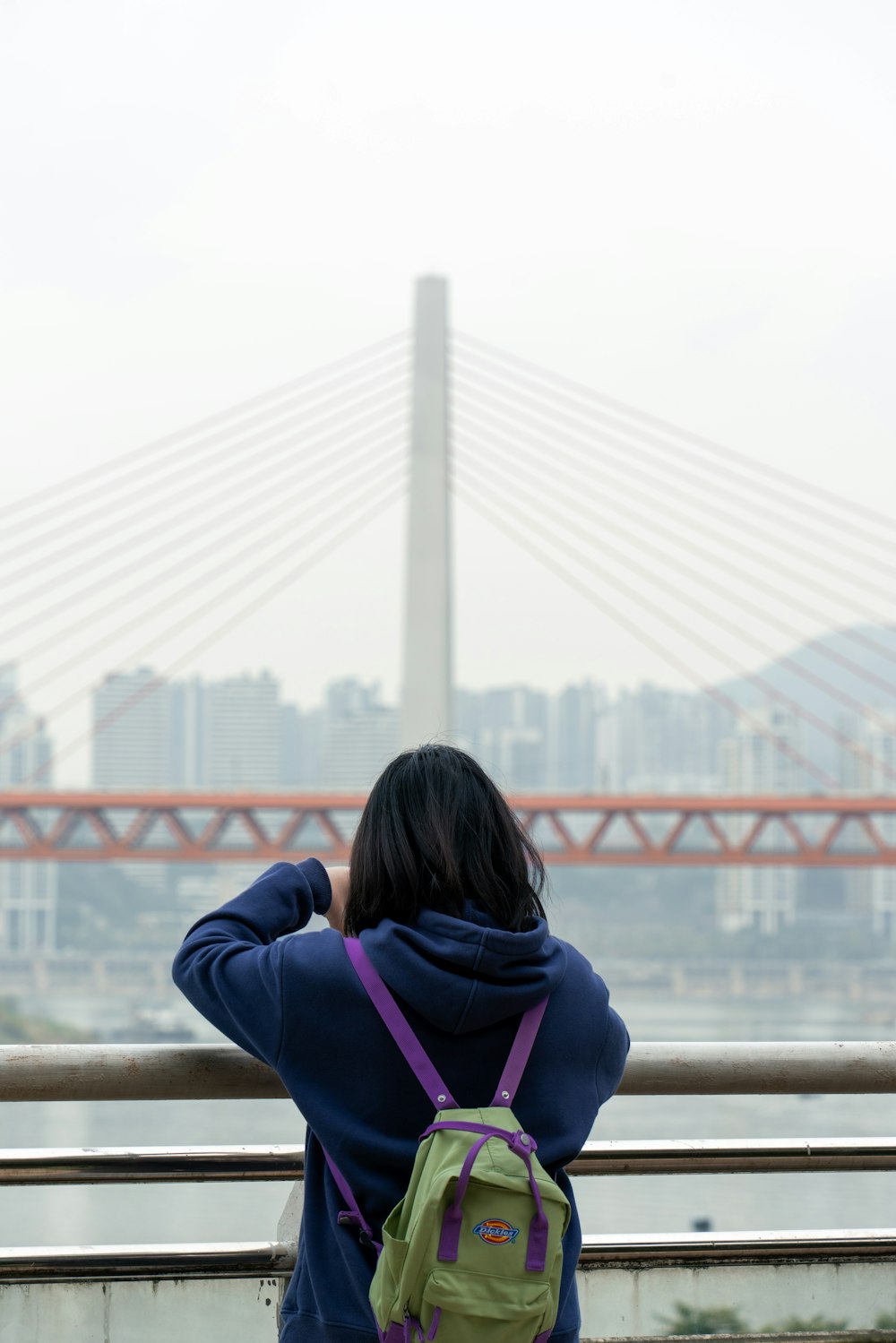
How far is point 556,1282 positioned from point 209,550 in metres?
16.2

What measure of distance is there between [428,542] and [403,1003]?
9.92m

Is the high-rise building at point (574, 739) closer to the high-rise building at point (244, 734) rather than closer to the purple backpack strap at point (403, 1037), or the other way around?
the high-rise building at point (244, 734)

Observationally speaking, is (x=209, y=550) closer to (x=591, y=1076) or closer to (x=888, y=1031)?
(x=591, y=1076)

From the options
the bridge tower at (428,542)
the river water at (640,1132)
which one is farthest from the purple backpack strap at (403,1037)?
the bridge tower at (428,542)

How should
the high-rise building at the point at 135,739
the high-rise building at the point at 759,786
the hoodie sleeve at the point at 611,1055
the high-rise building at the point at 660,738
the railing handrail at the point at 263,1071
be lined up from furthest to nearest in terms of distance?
the high-rise building at the point at 660,738
the high-rise building at the point at 759,786
the high-rise building at the point at 135,739
the railing handrail at the point at 263,1071
the hoodie sleeve at the point at 611,1055

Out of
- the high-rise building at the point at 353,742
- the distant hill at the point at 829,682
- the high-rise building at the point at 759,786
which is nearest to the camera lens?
the high-rise building at the point at 353,742

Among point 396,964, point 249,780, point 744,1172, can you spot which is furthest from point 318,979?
point 249,780

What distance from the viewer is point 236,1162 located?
117 cm

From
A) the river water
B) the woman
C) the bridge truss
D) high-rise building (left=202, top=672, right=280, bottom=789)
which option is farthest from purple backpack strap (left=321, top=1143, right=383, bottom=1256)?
high-rise building (left=202, top=672, right=280, bottom=789)

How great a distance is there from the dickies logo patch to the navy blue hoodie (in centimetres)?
6

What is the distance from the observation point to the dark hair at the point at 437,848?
0.90 m

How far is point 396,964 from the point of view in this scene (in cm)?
86

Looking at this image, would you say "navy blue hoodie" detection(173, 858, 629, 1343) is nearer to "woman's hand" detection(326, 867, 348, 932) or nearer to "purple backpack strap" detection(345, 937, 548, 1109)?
"purple backpack strap" detection(345, 937, 548, 1109)

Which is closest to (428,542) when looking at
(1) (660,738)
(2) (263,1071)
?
(2) (263,1071)
